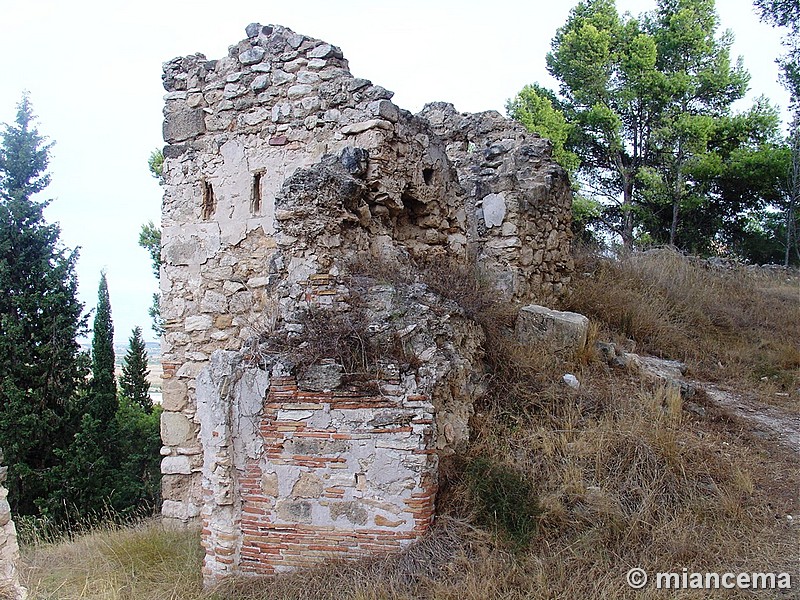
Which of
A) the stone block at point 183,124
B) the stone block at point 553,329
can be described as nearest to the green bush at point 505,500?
the stone block at point 553,329

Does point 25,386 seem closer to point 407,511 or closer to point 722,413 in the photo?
point 407,511

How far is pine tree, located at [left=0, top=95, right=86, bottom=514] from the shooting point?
10109 mm

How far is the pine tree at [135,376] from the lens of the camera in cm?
1494

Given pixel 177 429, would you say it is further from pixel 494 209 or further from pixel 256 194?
pixel 494 209

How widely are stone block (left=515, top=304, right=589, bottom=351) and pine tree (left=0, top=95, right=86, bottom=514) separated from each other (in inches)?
307

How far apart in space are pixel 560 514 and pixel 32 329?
10299mm

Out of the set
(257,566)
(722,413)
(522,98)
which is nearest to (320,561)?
(257,566)

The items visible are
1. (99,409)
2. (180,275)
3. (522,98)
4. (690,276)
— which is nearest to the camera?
(180,275)

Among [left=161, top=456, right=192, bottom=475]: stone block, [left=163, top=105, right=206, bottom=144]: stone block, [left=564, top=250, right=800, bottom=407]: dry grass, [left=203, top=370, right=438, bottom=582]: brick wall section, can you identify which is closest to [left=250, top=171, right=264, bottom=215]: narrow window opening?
[left=163, top=105, right=206, bottom=144]: stone block

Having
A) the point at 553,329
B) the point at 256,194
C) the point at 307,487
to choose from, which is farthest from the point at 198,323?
the point at 553,329

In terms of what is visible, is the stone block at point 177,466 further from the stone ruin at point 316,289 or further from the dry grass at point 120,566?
the dry grass at point 120,566

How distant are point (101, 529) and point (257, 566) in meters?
3.67

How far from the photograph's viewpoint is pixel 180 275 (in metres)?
6.52

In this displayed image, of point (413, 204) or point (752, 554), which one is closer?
point (752, 554)
